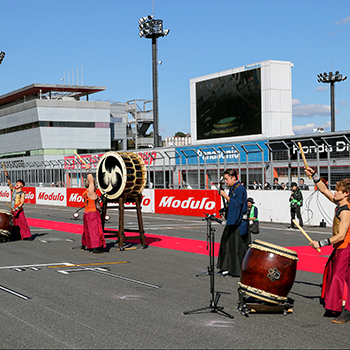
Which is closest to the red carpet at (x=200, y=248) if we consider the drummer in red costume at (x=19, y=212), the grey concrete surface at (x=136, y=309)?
the grey concrete surface at (x=136, y=309)

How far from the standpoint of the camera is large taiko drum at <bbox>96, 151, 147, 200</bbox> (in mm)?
14148

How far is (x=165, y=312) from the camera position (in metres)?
7.44

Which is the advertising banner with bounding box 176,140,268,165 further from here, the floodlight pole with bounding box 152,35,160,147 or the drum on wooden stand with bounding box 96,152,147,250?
the floodlight pole with bounding box 152,35,160,147

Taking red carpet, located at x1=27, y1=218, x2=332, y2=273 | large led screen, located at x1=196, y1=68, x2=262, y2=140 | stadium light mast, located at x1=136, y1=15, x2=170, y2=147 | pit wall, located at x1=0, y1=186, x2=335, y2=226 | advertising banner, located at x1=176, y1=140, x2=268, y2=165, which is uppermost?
stadium light mast, located at x1=136, y1=15, x2=170, y2=147

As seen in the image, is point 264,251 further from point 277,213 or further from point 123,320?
point 277,213

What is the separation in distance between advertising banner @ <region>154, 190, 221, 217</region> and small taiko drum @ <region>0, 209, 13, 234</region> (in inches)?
464

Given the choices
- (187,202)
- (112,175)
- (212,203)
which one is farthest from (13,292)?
(187,202)

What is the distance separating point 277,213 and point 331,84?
2002 inches

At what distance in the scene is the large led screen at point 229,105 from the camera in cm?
3738

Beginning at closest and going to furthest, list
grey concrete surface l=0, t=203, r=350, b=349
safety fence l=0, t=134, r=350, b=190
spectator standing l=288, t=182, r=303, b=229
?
grey concrete surface l=0, t=203, r=350, b=349 < spectator standing l=288, t=182, r=303, b=229 < safety fence l=0, t=134, r=350, b=190

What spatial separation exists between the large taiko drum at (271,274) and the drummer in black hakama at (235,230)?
2.47m

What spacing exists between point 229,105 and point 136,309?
106ft

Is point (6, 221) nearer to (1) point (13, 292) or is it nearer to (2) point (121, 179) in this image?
(2) point (121, 179)

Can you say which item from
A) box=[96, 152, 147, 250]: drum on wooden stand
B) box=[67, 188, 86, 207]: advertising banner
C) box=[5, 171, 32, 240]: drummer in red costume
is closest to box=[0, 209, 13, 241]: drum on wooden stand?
box=[5, 171, 32, 240]: drummer in red costume
